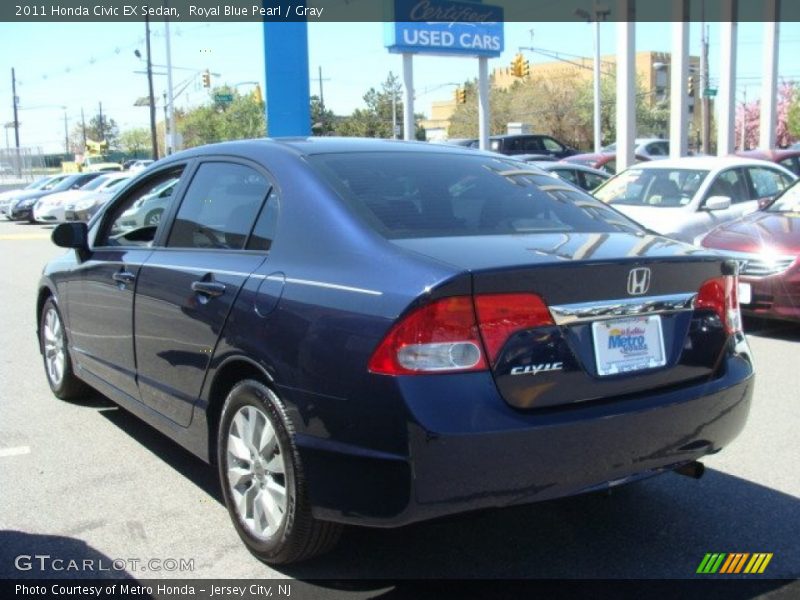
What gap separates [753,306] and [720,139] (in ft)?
58.3

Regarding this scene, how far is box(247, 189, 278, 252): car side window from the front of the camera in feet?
11.8

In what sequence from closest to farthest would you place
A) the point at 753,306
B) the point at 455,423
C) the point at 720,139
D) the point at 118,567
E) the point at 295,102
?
the point at 455,423 < the point at 118,567 < the point at 753,306 < the point at 295,102 < the point at 720,139

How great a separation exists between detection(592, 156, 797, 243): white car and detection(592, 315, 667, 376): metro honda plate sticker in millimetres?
7215

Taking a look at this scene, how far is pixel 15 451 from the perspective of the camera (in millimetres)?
4961

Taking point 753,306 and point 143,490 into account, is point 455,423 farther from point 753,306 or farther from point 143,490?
point 753,306

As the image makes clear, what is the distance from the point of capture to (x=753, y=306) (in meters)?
7.82

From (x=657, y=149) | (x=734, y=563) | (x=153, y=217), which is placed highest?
(x=657, y=149)

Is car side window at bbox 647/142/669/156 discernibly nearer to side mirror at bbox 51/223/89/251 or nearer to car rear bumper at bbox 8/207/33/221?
car rear bumper at bbox 8/207/33/221

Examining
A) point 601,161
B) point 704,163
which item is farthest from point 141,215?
point 601,161

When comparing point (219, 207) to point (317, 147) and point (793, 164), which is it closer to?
point (317, 147)

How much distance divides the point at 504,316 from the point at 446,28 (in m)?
25.3

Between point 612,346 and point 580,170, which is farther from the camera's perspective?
point 580,170

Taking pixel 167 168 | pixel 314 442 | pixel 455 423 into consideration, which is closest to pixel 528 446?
pixel 455 423
